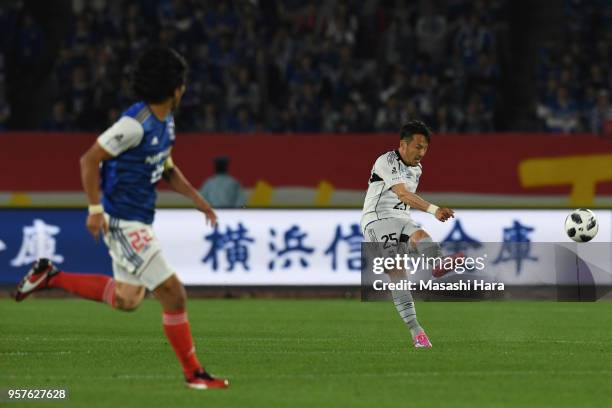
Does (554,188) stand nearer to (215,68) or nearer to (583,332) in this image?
(215,68)

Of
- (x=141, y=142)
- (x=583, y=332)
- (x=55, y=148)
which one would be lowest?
(x=583, y=332)

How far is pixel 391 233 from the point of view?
13.1m

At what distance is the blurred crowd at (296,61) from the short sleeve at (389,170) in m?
11.2

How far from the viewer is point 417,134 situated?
1277 centimetres

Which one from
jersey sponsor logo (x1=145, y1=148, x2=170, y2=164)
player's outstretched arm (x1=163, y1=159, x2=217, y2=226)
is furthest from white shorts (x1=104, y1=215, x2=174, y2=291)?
player's outstretched arm (x1=163, y1=159, x2=217, y2=226)

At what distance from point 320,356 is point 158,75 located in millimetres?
3513

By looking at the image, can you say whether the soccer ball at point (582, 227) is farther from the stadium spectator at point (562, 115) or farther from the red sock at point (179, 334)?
the stadium spectator at point (562, 115)

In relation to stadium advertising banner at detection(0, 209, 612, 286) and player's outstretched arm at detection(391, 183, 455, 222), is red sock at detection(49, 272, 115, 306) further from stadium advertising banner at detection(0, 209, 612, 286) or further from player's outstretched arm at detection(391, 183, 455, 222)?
stadium advertising banner at detection(0, 209, 612, 286)

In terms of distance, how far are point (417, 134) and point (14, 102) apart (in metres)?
13.8

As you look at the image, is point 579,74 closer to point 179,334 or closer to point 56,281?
point 56,281

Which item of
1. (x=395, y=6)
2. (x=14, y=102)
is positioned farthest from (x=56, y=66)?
(x=395, y=6)

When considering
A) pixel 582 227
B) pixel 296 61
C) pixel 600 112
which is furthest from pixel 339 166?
pixel 582 227

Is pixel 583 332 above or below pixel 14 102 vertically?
below

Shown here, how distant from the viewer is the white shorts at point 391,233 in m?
13.0
